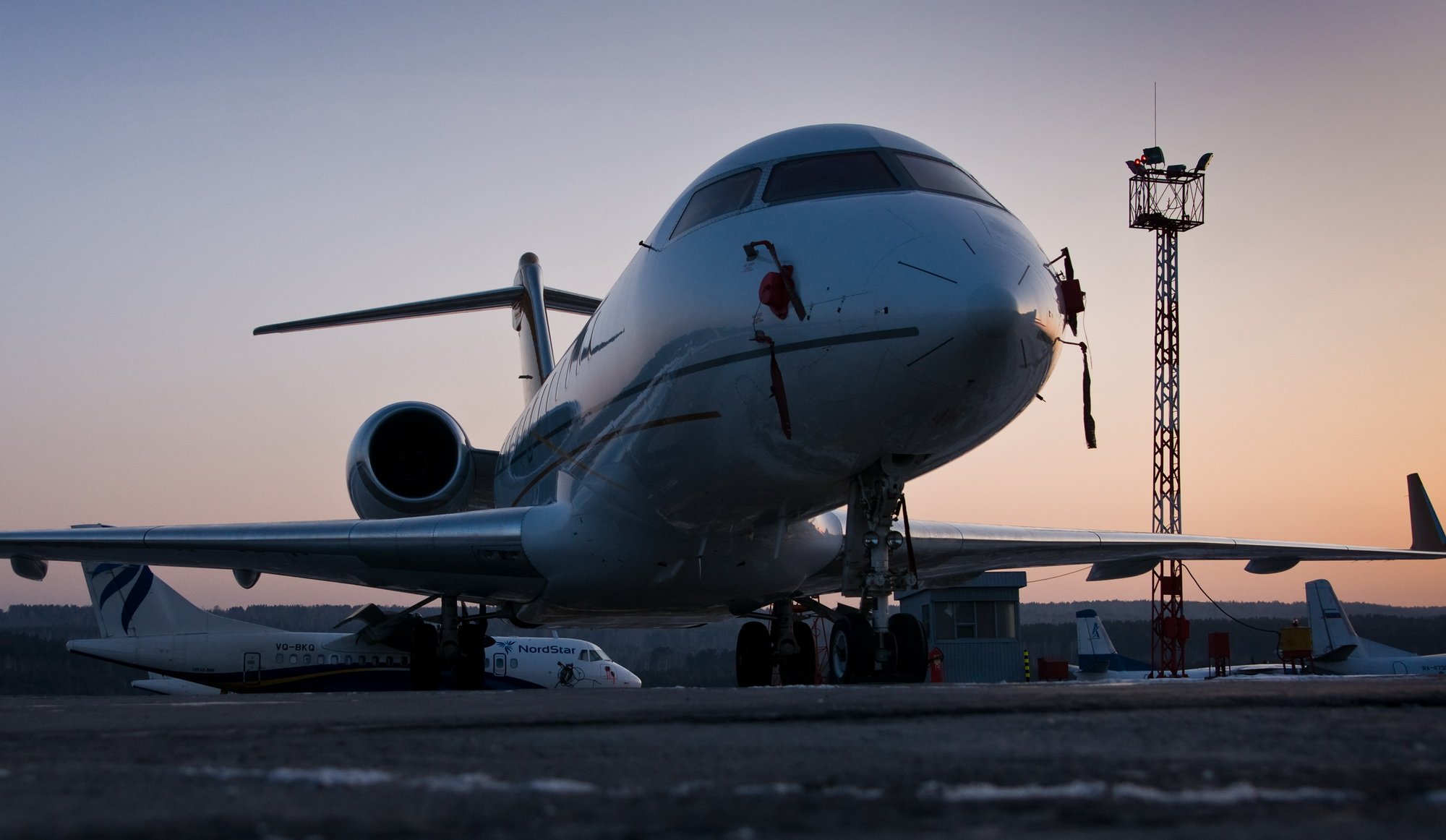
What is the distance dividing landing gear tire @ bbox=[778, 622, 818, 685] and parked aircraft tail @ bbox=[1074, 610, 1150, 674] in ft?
118

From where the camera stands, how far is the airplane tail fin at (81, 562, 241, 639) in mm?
36281

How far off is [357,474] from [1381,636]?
397ft

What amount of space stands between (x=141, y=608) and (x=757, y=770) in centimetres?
3966

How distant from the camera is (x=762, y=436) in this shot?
8266 millimetres

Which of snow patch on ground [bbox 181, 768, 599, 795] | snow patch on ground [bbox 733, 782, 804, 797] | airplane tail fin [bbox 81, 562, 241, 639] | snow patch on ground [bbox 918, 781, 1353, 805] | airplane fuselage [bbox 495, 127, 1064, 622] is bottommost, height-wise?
airplane tail fin [bbox 81, 562, 241, 639]

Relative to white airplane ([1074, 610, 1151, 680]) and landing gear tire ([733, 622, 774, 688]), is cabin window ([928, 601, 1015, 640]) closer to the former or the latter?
white airplane ([1074, 610, 1151, 680])

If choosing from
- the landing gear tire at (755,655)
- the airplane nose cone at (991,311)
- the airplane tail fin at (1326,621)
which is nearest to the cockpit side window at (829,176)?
the airplane nose cone at (991,311)

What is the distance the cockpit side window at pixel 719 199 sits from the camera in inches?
346

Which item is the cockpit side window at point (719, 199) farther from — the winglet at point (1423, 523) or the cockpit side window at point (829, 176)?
the winglet at point (1423, 523)

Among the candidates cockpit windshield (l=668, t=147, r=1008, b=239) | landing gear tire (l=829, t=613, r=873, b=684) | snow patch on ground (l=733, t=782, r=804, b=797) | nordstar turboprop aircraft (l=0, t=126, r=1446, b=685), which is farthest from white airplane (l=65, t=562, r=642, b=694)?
snow patch on ground (l=733, t=782, r=804, b=797)

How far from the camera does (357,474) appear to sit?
48.0 ft

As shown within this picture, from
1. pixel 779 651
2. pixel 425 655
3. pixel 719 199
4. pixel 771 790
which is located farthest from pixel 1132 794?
pixel 425 655

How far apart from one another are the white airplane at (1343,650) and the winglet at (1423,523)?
68.7ft

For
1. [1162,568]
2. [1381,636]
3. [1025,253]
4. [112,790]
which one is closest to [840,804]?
[112,790]
